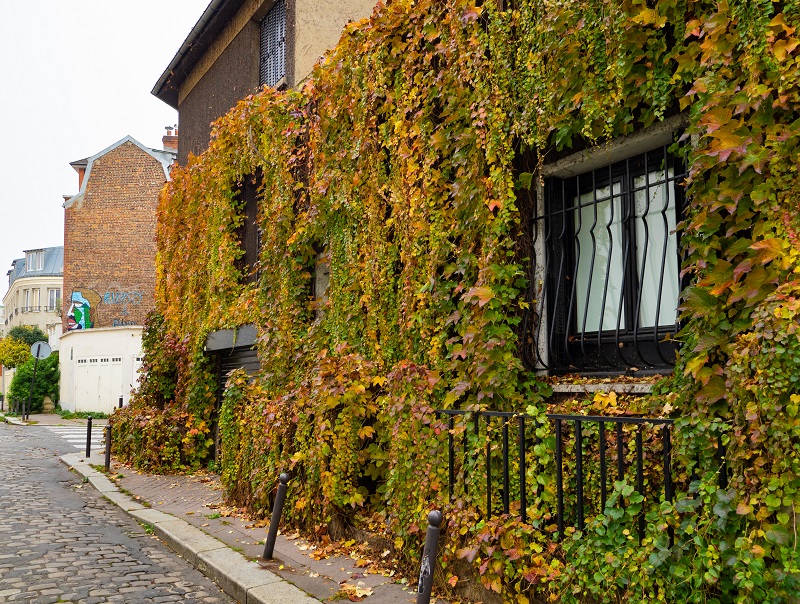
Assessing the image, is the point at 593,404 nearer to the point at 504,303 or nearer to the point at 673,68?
the point at 504,303

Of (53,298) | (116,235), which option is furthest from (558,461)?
(53,298)

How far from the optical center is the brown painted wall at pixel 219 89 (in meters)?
13.0

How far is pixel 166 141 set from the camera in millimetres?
35219

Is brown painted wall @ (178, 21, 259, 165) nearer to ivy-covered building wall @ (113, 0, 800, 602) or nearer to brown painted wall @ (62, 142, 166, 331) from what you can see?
ivy-covered building wall @ (113, 0, 800, 602)

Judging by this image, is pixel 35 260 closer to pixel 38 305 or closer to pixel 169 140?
pixel 38 305

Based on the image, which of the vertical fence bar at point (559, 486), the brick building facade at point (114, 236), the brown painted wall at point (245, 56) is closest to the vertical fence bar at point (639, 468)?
the vertical fence bar at point (559, 486)

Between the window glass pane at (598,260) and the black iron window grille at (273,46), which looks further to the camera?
the black iron window grille at (273,46)

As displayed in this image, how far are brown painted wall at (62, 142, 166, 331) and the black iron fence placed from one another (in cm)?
3233

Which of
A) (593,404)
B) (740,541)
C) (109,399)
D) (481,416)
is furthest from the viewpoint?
(109,399)

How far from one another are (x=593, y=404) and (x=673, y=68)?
2.19 meters

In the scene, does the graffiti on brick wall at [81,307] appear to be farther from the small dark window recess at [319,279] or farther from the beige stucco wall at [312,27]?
the small dark window recess at [319,279]

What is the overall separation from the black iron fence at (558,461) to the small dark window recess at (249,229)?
7185mm

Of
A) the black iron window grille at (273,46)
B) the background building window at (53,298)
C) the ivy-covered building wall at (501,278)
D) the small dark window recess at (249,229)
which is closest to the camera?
the ivy-covered building wall at (501,278)

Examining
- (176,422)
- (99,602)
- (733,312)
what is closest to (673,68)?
(733,312)
